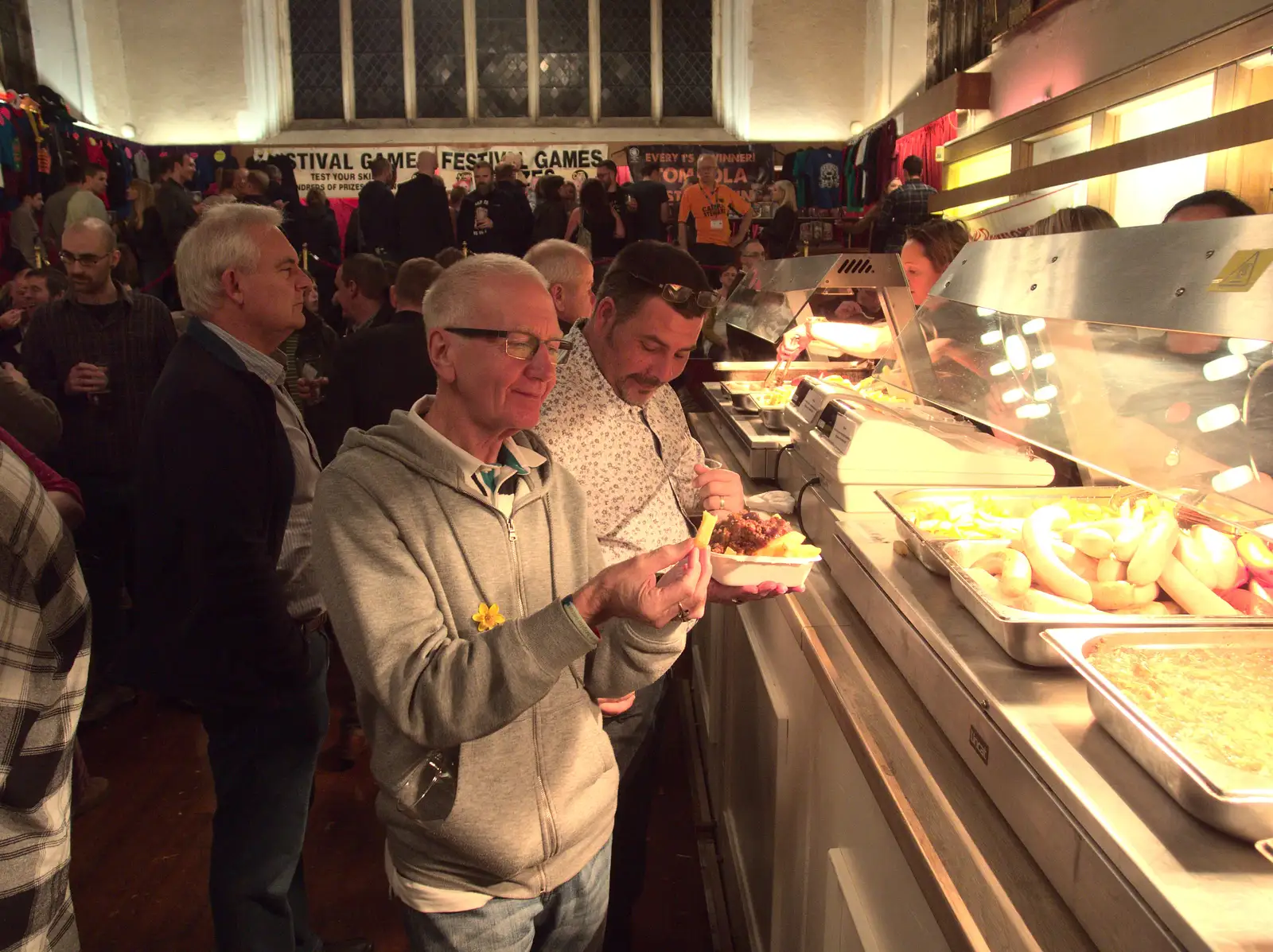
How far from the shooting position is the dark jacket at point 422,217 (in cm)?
727

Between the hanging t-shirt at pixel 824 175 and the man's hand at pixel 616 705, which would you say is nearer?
the man's hand at pixel 616 705

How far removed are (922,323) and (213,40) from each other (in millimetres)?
13121

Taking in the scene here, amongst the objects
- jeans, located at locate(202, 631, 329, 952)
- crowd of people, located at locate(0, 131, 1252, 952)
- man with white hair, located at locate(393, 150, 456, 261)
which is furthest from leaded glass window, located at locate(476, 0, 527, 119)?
jeans, located at locate(202, 631, 329, 952)

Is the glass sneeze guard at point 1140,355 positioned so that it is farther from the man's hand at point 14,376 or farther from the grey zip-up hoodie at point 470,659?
the man's hand at point 14,376

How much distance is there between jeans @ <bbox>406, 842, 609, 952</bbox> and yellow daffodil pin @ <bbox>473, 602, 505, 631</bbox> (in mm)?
439

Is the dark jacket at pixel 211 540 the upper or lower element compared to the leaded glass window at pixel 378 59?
lower

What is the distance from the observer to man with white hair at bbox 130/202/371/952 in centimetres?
183

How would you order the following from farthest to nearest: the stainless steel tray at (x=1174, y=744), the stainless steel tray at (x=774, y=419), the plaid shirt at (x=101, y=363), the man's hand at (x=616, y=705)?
the plaid shirt at (x=101, y=363) < the stainless steel tray at (x=774, y=419) < the man's hand at (x=616, y=705) < the stainless steel tray at (x=1174, y=744)

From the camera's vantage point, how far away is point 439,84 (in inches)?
513

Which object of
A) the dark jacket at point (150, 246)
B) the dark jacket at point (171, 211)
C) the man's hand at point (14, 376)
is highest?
the dark jacket at point (171, 211)

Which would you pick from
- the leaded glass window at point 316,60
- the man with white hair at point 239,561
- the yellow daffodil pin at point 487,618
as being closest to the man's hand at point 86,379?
the man with white hair at point 239,561

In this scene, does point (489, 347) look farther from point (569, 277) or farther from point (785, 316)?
point (569, 277)

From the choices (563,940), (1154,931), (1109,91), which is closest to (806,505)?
(563,940)

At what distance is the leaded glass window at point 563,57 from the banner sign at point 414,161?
0.80 meters
